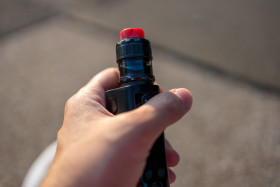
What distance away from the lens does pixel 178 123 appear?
1848 millimetres

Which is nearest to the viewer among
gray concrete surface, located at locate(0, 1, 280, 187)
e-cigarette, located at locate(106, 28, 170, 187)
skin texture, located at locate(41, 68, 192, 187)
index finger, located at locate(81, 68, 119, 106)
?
skin texture, located at locate(41, 68, 192, 187)

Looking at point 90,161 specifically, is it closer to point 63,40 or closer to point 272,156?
point 272,156

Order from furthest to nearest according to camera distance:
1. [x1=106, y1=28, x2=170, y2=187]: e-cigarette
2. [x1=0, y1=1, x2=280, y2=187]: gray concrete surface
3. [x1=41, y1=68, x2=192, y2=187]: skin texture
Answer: [x1=0, y1=1, x2=280, y2=187]: gray concrete surface
[x1=106, y1=28, x2=170, y2=187]: e-cigarette
[x1=41, y1=68, x2=192, y2=187]: skin texture

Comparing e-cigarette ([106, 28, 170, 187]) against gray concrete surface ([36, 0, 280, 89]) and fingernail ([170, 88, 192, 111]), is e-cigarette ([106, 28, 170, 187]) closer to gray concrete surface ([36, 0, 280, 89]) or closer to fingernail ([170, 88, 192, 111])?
fingernail ([170, 88, 192, 111])

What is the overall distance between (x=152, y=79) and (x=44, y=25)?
7.76 feet

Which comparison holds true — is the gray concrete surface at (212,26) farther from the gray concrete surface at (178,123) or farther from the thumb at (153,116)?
the thumb at (153,116)

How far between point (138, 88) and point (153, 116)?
0.12m

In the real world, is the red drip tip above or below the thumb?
above

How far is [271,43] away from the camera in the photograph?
2.25 m

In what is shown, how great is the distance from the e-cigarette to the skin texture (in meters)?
0.05

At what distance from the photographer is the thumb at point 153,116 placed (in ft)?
2.15

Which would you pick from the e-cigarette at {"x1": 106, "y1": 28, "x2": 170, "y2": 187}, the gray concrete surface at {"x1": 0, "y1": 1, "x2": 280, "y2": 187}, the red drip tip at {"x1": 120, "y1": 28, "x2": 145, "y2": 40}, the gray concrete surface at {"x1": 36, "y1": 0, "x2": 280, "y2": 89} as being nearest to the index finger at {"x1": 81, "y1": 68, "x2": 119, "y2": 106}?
the e-cigarette at {"x1": 106, "y1": 28, "x2": 170, "y2": 187}

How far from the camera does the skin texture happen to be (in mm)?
612

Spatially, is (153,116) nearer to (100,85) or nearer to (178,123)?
(100,85)
